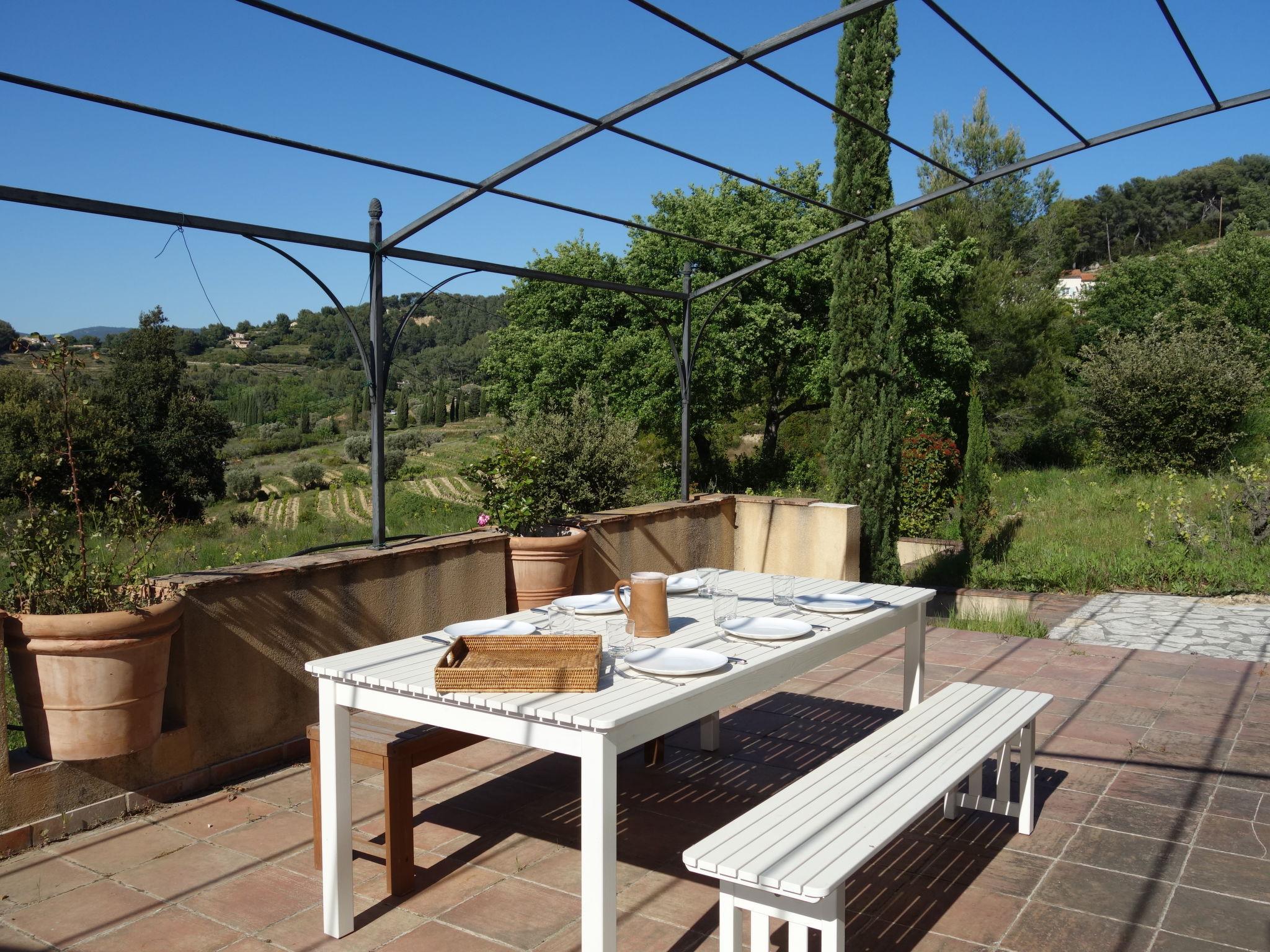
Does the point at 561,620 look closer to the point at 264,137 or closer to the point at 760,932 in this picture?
the point at 760,932

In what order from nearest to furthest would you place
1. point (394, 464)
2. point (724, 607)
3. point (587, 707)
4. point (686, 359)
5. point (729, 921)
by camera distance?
1. point (729, 921)
2. point (587, 707)
3. point (724, 607)
4. point (686, 359)
5. point (394, 464)

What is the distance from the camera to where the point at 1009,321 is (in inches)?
Answer: 789

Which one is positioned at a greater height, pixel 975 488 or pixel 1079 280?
pixel 1079 280

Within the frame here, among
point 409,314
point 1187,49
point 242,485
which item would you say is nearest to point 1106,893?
point 1187,49

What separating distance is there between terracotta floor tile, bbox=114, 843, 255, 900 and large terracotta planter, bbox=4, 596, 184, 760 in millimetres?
391

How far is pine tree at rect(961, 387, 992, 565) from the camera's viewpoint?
33.5 ft

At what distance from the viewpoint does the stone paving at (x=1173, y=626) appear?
19.5 ft

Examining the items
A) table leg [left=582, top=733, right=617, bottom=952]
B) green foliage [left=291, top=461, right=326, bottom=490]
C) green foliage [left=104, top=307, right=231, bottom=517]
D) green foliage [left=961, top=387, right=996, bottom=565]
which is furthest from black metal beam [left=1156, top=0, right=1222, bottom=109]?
green foliage [left=291, top=461, right=326, bottom=490]

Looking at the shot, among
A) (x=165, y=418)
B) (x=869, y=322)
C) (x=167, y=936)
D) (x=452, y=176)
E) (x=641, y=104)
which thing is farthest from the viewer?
(x=165, y=418)

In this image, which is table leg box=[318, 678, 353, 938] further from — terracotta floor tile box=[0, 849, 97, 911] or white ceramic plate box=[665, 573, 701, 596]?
white ceramic plate box=[665, 573, 701, 596]

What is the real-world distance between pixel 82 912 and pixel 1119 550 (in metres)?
8.84

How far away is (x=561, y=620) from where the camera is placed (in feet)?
9.82

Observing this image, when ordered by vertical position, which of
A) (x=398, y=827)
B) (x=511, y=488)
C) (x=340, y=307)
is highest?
(x=340, y=307)

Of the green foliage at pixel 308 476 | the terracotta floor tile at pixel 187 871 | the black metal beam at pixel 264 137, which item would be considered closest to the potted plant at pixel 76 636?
the terracotta floor tile at pixel 187 871
